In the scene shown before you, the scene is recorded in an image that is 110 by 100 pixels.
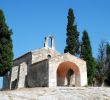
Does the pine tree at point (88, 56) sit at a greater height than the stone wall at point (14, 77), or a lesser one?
greater

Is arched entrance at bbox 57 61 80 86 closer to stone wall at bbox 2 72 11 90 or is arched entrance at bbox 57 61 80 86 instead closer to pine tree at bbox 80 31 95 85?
pine tree at bbox 80 31 95 85

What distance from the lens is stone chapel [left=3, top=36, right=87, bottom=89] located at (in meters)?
36.4

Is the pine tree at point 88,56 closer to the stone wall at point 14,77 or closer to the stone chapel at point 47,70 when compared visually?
the stone chapel at point 47,70

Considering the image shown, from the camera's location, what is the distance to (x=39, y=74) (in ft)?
122

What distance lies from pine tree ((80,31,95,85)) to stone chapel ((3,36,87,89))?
13.7ft

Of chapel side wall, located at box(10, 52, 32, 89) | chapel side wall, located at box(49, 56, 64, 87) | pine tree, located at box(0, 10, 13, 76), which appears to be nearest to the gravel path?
chapel side wall, located at box(49, 56, 64, 87)

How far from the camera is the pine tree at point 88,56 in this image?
44.6 meters

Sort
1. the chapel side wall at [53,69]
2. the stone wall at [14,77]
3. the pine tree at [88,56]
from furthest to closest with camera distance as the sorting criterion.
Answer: the pine tree at [88,56], the stone wall at [14,77], the chapel side wall at [53,69]

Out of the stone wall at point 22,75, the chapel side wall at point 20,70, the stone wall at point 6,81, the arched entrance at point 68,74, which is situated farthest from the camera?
the stone wall at point 6,81

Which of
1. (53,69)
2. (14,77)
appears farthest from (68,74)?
(14,77)

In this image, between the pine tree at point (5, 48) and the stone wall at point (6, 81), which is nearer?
the pine tree at point (5, 48)

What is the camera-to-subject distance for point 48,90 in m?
31.1

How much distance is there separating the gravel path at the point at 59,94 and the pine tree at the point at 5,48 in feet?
17.7

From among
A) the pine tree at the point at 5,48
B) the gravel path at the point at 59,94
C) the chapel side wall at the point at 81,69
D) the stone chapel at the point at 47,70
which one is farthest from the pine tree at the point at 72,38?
the gravel path at the point at 59,94
